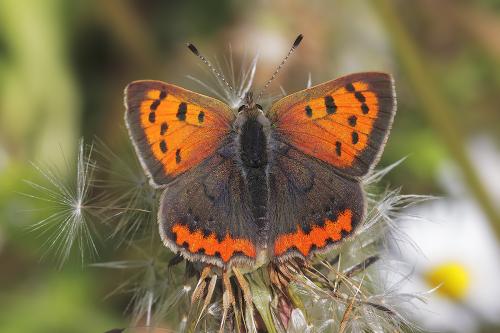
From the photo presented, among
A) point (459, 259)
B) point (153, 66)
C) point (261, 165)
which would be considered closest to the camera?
point (261, 165)

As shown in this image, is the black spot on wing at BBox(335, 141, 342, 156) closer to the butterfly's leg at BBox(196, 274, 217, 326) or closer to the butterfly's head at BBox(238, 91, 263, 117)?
the butterfly's head at BBox(238, 91, 263, 117)

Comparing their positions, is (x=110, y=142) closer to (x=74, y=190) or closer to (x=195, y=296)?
(x=74, y=190)

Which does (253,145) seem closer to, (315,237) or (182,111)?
(182,111)

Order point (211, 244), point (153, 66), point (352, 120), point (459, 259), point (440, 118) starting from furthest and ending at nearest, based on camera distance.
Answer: point (153, 66), point (459, 259), point (440, 118), point (352, 120), point (211, 244)

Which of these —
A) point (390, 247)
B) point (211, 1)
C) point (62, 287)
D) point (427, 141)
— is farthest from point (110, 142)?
point (390, 247)

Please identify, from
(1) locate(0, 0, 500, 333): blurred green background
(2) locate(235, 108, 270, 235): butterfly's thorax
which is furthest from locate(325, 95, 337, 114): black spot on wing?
(1) locate(0, 0, 500, 333): blurred green background

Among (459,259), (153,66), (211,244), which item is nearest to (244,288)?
(211,244)
